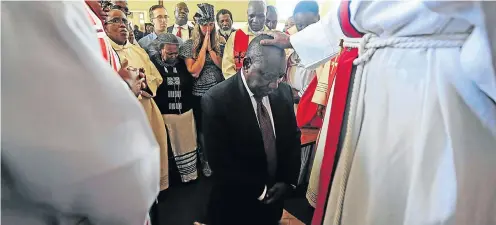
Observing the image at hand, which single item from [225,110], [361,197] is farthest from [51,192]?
[361,197]

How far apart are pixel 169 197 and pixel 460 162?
0.59 metres

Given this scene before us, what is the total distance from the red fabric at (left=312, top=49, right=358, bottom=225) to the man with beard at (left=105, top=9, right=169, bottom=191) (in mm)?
346

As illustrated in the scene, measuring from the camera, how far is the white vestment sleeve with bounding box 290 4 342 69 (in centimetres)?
72

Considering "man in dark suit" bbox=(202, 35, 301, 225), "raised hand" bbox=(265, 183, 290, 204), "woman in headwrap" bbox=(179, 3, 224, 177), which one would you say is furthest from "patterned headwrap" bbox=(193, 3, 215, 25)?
"raised hand" bbox=(265, 183, 290, 204)

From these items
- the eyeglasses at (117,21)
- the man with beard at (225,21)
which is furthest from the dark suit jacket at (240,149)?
the eyeglasses at (117,21)

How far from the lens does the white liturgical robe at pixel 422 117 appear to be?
22.1 inches

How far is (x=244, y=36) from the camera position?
76 centimetres

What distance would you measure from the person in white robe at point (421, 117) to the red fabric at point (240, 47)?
0.22 m

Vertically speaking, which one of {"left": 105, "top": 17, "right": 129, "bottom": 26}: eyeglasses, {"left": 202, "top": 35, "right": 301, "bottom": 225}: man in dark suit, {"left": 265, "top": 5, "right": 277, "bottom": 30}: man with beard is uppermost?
{"left": 265, "top": 5, "right": 277, "bottom": 30}: man with beard

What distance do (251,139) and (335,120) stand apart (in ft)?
0.59

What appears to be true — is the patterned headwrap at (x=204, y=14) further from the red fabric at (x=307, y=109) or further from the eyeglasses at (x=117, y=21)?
the red fabric at (x=307, y=109)

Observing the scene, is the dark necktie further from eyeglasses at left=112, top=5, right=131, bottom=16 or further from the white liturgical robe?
eyeglasses at left=112, top=5, right=131, bottom=16

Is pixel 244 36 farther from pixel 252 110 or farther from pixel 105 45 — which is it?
pixel 105 45

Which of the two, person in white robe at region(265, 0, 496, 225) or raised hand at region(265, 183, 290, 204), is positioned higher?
person in white robe at region(265, 0, 496, 225)
